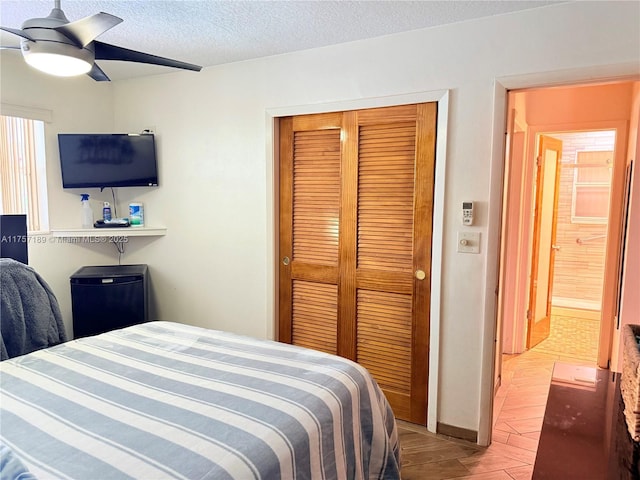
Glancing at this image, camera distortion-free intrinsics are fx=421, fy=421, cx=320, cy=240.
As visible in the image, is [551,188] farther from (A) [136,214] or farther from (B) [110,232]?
(B) [110,232]

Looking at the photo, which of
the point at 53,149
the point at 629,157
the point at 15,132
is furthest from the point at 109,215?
the point at 629,157

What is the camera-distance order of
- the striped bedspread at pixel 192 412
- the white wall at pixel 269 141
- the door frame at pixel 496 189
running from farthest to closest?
1. the white wall at pixel 269 141
2. the door frame at pixel 496 189
3. the striped bedspread at pixel 192 412

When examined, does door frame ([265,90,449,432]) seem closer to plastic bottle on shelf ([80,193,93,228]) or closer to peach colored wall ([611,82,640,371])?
peach colored wall ([611,82,640,371])

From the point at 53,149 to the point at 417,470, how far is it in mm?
3512

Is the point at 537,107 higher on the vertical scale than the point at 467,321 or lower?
higher

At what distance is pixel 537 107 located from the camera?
3730 mm

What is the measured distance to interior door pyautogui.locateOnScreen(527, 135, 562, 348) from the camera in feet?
13.3

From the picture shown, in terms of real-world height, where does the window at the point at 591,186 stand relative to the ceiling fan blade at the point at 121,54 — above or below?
below

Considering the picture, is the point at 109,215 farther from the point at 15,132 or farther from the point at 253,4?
the point at 253,4

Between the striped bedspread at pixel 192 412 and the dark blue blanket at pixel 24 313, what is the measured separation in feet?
1.53

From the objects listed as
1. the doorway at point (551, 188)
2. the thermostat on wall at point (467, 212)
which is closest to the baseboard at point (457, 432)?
the doorway at point (551, 188)

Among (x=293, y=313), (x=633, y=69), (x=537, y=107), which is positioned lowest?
(x=293, y=313)

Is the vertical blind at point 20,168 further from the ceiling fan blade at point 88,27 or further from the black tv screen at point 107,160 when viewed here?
the ceiling fan blade at point 88,27

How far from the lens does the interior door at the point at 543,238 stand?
13.3ft
